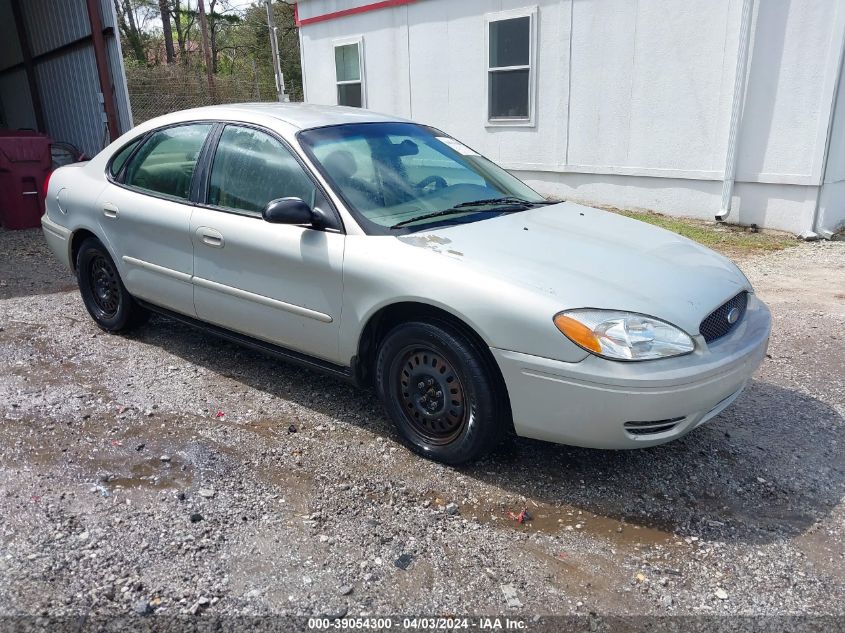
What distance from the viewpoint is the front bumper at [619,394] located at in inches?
112

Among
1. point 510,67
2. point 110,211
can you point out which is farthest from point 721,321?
point 510,67

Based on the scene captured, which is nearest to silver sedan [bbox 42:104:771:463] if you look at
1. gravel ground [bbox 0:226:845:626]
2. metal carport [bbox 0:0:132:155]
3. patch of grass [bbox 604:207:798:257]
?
gravel ground [bbox 0:226:845:626]

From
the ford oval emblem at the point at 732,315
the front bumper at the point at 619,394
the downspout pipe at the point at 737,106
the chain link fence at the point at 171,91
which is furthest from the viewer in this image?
the chain link fence at the point at 171,91

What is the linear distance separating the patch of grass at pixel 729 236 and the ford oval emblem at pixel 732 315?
4.51m

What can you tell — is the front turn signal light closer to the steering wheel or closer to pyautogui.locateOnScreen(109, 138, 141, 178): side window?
the steering wheel

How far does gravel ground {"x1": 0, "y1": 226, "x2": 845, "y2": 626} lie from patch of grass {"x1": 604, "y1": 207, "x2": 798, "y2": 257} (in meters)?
3.45

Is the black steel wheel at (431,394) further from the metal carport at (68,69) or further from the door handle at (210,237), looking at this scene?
the metal carport at (68,69)

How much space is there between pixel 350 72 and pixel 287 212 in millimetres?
10469

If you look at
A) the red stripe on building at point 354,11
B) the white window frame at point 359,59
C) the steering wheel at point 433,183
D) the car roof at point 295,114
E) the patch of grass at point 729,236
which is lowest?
the patch of grass at point 729,236

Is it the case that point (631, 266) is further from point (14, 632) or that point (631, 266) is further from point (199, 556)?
point (14, 632)

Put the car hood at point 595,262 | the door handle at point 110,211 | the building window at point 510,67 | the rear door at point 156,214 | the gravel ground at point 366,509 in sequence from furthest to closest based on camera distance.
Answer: the building window at point 510,67, the door handle at point 110,211, the rear door at point 156,214, the car hood at point 595,262, the gravel ground at point 366,509

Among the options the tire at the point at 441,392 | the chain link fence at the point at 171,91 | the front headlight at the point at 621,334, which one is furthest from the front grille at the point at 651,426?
the chain link fence at the point at 171,91

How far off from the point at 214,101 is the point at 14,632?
728 inches

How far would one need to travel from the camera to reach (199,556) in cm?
278
